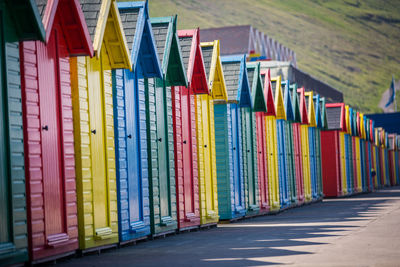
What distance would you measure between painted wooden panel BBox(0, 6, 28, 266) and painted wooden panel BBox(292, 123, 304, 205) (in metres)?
23.1

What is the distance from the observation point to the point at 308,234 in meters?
15.4

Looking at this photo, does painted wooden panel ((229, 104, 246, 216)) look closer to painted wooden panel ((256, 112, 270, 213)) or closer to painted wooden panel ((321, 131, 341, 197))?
painted wooden panel ((256, 112, 270, 213))

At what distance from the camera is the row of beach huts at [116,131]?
10672 millimetres

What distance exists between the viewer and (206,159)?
818 inches

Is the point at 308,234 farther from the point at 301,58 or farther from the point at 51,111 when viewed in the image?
the point at 301,58

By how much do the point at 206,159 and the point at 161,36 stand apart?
4.57 meters

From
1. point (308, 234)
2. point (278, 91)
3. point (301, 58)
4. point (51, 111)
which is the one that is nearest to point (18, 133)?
point (51, 111)

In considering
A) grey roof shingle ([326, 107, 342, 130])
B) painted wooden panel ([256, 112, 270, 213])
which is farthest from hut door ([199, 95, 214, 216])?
grey roof shingle ([326, 107, 342, 130])

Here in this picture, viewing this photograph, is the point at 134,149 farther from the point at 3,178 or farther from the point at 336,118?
the point at 336,118

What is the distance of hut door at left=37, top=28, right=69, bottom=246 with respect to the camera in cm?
1133

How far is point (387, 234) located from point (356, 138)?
35178 millimetres

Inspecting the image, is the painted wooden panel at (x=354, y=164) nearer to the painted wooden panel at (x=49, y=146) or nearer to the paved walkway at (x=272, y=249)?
the paved walkway at (x=272, y=249)

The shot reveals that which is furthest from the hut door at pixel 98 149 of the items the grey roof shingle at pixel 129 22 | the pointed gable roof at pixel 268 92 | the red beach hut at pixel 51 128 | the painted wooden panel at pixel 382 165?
the painted wooden panel at pixel 382 165

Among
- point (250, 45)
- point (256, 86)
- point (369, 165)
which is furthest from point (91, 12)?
point (250, 45)
